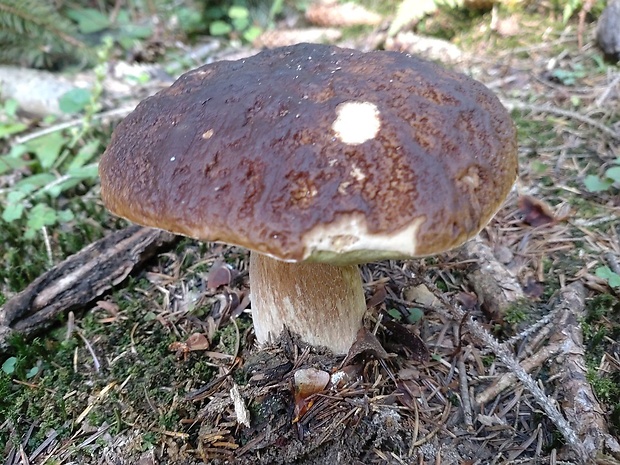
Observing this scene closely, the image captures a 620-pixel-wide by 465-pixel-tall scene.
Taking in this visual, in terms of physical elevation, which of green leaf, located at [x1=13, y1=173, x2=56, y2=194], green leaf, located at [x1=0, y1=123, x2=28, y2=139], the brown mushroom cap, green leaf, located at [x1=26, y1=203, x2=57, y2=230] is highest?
the brown mushroom cap

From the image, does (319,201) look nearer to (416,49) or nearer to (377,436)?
(377,436)

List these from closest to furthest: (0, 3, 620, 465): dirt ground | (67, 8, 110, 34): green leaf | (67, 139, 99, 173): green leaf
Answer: (0, 3, 620, 465): dirt ground → (67, 139, 99, 173): green leaf → (67, 8, 110, 34): green leaf

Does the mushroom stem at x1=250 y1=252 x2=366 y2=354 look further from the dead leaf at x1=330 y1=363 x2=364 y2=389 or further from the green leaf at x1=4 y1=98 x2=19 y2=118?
the green leaf at x1=4 y1=98 x2=19 y2=118

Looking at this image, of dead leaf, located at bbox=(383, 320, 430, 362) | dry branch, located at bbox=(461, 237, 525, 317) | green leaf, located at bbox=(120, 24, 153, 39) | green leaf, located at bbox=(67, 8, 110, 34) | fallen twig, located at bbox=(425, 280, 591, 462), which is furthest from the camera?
green leaf, located at bbox=(120, 24, 153, 39)

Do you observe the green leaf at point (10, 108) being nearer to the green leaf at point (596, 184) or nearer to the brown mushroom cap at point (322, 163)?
the brown mushroom cap at point (322, 163)

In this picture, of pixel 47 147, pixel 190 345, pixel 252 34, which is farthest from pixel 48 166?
pixel 252 34

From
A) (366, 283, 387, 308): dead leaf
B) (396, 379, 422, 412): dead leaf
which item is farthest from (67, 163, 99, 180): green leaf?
(396, 379, 422, 412): dead leaf
